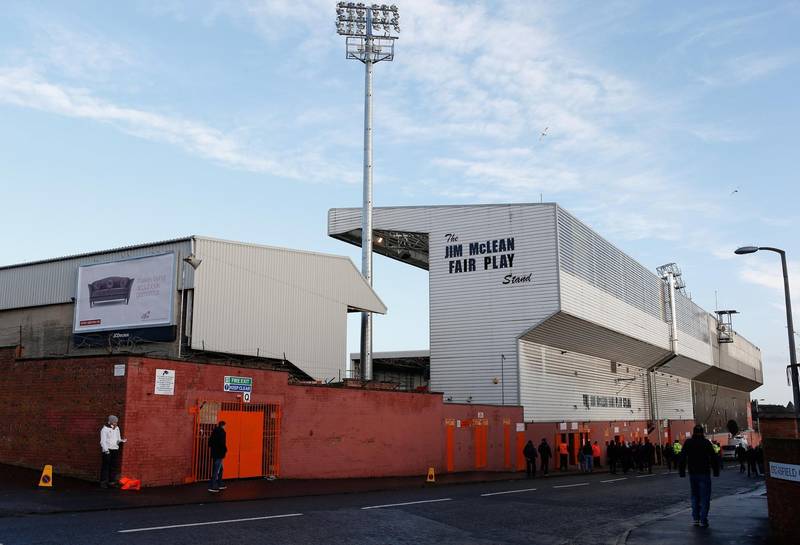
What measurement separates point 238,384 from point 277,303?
9.62 metres

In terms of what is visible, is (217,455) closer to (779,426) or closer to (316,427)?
(316,427)

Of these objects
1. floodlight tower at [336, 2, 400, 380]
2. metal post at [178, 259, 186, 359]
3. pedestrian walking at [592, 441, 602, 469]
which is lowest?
pedestrian walking at [592, 441, 602, 469]

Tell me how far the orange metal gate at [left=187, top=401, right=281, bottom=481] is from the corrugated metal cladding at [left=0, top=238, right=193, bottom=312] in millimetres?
9366

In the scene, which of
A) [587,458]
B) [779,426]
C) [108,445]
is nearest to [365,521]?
[108,445]

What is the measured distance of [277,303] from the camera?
30.0 metres

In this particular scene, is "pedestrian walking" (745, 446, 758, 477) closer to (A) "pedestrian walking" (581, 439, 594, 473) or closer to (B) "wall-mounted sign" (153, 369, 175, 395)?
(A) "pedestrian walking" (581, 439, 594, 473)

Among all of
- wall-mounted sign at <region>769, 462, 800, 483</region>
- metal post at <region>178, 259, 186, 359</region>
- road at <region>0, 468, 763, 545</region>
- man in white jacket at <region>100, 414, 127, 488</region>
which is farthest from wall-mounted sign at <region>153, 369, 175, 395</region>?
wall-mounted sign at <region>769, 462, 800, 483</region>

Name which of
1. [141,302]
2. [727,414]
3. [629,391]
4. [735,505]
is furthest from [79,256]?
[727,414]

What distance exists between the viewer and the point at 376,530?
465 inches

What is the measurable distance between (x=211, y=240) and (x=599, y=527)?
61.5 feet

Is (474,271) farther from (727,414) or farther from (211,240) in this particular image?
(727,414)

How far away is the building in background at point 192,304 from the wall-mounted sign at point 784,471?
16.7m

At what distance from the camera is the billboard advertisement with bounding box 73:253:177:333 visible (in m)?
27.3

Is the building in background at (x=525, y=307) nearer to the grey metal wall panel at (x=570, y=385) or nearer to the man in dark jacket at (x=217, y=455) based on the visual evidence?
the grey metal wall panel at (x=570, y=385)
